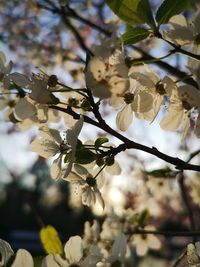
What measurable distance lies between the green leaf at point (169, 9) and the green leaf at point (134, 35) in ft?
0.14

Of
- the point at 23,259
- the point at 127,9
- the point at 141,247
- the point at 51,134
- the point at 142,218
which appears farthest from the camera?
the point at 141,247

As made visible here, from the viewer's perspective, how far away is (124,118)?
3.09ft

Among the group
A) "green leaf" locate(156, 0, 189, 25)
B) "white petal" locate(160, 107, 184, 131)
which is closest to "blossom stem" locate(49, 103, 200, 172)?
"white petal" locate(160, 107, 184, 131)

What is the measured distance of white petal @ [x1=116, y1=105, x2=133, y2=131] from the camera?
0.92m

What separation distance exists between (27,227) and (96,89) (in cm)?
1874

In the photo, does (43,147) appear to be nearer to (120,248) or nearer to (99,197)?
(99,197)

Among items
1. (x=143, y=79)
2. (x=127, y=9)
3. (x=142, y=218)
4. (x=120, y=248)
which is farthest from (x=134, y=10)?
(x=142, y=218)

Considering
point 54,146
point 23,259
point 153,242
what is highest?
point 153,242

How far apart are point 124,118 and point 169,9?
24cm

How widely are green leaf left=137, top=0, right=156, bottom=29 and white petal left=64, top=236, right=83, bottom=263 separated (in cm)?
46

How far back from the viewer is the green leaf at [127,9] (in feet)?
2.83

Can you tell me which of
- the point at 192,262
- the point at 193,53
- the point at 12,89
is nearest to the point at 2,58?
the point at 12,89

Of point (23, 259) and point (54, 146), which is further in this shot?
point (54, 146)

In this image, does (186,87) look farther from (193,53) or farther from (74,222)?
(74,222)
